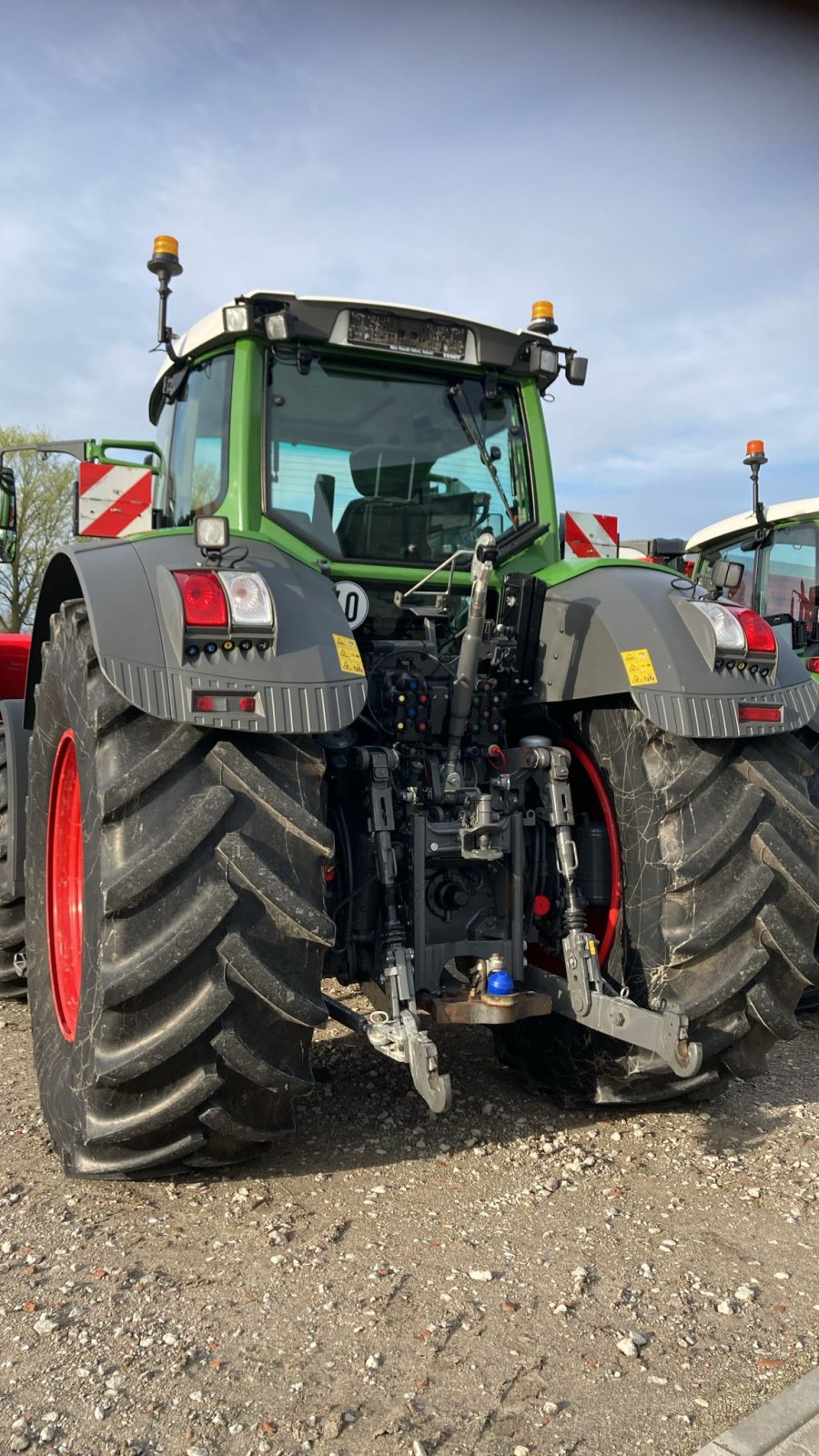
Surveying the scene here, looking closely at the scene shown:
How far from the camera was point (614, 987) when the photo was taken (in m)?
3.45

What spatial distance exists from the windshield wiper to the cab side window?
2.57ft

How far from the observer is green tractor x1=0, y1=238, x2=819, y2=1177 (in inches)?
107

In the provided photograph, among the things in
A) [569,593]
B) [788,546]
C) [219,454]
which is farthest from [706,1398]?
[788,546]

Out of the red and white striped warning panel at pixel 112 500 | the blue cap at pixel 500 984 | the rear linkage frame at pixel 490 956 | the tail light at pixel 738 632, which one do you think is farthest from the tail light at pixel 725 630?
the red and white striped warning panel at pixel 112 500

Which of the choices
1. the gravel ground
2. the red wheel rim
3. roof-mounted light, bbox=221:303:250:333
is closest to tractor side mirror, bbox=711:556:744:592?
roof-mounted light, bbox=221:303:250:333

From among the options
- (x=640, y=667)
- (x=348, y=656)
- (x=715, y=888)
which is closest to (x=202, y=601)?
(x=348, y=656)

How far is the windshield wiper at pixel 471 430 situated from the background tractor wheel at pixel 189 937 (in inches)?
59.4

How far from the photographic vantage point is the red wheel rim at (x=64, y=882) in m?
3.55

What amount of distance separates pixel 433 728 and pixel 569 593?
63 cm

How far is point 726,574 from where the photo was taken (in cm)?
344

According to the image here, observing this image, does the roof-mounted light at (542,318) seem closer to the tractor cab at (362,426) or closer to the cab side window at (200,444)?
the tractor cab at (362,426)

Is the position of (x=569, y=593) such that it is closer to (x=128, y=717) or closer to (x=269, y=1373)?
(x=128, y=717)

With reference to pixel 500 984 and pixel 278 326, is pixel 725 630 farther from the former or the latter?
pixel 278 326

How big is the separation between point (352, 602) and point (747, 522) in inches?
194
